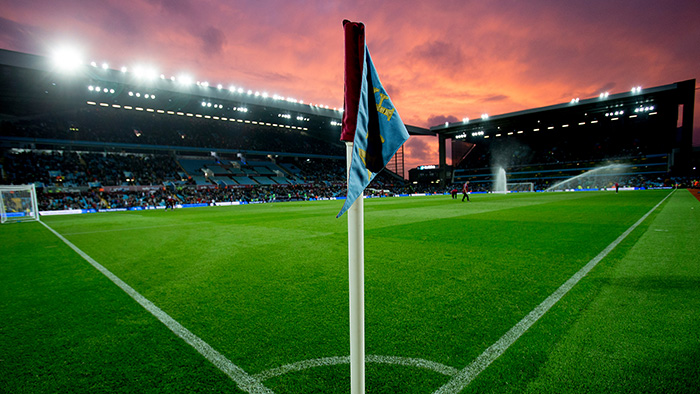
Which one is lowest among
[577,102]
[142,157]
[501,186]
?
[501,186]

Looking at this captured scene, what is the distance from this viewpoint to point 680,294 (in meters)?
3.73

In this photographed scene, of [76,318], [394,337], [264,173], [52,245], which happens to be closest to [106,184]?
[264,173]

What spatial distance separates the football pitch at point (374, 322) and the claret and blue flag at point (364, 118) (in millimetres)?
1633

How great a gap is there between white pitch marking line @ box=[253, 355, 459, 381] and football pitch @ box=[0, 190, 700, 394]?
0.01 metres

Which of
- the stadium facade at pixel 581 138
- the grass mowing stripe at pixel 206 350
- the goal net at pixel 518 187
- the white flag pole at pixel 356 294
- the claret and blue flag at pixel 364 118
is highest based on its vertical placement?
the stadium facade at pixel 581 138

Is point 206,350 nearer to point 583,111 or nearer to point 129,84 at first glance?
point 129,84

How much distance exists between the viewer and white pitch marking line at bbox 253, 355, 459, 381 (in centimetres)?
236

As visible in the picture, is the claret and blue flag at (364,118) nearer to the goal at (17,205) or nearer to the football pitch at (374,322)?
the football pitch at (374,322)

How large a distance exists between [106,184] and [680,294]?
158 ft

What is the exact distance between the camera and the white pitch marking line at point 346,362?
92.9 inches

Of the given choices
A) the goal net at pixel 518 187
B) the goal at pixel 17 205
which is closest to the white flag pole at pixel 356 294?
the goal at pixel 17 205

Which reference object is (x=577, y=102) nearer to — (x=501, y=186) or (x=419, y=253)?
Result: (x=501, y=186)

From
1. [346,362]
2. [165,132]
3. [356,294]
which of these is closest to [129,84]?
[165,132]

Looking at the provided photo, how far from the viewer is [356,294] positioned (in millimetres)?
1667
